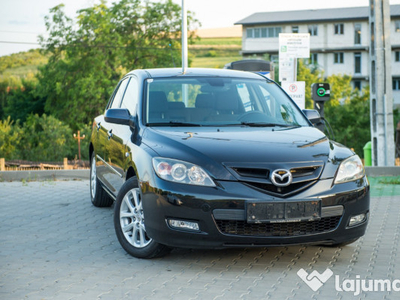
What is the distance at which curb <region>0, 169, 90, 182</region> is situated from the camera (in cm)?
1234

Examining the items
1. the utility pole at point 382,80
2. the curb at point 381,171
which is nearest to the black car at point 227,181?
the curb at point 381,171

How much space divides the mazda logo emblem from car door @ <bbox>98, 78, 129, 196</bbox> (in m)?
1.80

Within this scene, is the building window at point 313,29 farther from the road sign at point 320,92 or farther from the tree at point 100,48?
the road sign at point 320,92

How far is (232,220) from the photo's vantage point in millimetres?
5293

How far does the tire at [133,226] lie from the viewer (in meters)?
5.81

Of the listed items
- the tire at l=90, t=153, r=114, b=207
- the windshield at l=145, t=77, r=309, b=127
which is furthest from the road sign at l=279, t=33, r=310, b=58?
the windshield at l=145, t=77, r=309, b=127

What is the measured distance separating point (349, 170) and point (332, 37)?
75508mm

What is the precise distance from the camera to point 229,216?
5.25 metres

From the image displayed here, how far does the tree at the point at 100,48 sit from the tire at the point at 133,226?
45.6 metres

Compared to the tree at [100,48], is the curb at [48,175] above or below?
below

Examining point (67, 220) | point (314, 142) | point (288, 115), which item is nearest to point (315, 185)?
point (314, 142)

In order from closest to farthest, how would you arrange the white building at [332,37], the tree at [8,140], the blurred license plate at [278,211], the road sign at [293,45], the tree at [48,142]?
the blurred license plate at [278,211]
the road sign at [293,45]
the tree at [8,140]
the tree at [48,142]
the white building at [332,37]

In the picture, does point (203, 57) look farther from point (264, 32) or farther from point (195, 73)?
point (195, 73)

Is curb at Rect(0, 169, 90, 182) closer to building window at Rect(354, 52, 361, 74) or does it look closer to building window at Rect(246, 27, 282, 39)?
building window at Rect(354, 52, 361, 74)
